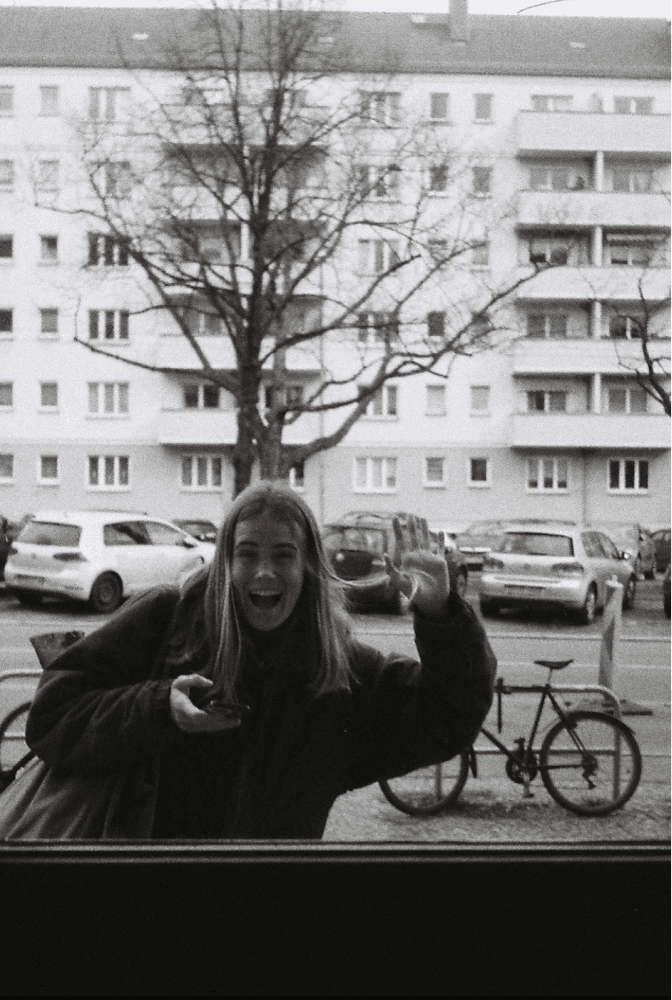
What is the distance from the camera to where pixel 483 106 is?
3512 millimetres

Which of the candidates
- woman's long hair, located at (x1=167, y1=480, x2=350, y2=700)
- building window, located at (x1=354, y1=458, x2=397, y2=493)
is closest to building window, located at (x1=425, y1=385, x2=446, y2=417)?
building window, located at (x1=354, y1=458, x2=397, y2=493)

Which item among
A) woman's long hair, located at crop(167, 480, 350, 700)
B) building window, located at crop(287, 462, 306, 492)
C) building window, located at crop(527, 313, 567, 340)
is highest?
building window, located at crop(527, 313, 567, 340)

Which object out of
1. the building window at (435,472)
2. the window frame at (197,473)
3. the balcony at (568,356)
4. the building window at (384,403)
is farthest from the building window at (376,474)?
the balcony at (568,356)

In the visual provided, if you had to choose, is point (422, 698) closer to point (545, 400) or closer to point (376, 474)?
point (545, 400)

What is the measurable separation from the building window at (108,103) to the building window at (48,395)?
155 centimetres

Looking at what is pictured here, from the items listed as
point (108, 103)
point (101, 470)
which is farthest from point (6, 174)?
point (108, 103)

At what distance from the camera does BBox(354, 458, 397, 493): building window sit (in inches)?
411

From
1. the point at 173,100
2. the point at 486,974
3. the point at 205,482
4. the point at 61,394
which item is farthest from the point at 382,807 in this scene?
the point at 205,482

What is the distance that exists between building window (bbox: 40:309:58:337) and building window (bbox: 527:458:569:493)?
12.9 feet

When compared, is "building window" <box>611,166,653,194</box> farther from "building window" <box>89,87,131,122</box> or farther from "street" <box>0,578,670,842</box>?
"building window" <box>89,87,131,122</box>

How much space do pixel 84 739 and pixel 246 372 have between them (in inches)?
346

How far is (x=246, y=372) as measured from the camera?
10016 mm

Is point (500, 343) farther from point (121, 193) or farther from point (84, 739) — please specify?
point (84, 739)

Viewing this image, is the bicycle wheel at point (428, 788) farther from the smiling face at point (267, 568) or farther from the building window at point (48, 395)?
the smiling face at point (267, 568)
